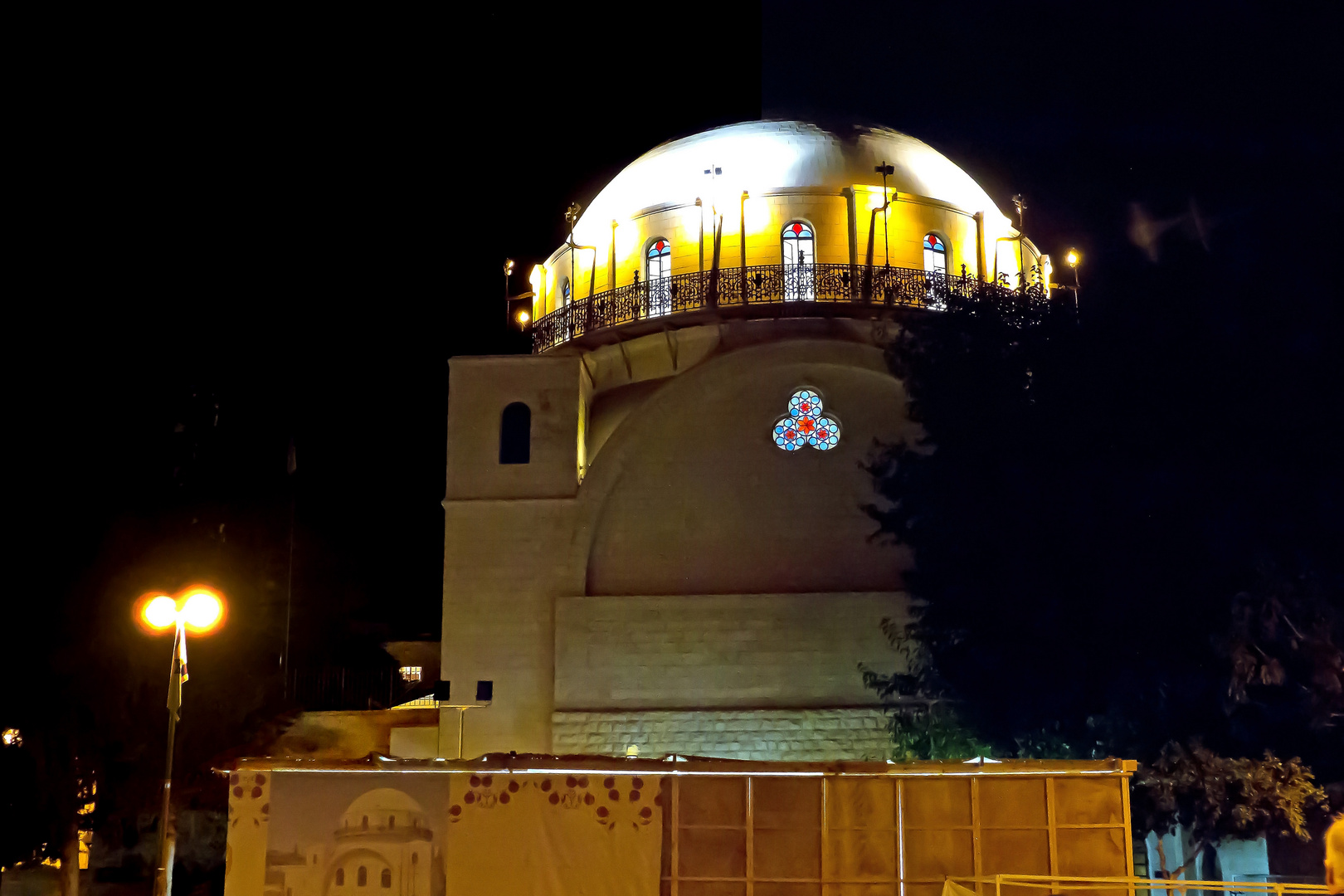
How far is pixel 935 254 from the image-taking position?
2283 cm

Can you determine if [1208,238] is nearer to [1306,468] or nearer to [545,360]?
[1306,468]

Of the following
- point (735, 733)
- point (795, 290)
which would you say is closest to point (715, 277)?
point (795, 290)

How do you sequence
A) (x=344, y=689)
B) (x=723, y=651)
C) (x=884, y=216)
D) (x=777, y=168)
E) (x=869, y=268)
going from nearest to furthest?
(x=723, y=651), (x=869, y=268), (x=884, y=216), (x=777, y=168), (x=344, y=689)

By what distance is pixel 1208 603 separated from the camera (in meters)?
14.1

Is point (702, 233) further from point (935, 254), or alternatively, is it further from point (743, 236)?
point (935, 254)

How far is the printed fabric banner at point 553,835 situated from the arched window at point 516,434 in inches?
400

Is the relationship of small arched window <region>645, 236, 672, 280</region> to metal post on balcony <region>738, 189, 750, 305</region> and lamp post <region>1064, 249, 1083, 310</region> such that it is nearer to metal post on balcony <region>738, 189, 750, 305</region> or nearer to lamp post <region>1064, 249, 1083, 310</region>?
metal post on balcony <region>738, 189, 750, 305</region>

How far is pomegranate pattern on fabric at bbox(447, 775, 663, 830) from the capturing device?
436 inches

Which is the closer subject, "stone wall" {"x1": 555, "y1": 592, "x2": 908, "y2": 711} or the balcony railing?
"stone wall" {"x1": 555, "y1": 592, "x2": 908, "y2": 711}

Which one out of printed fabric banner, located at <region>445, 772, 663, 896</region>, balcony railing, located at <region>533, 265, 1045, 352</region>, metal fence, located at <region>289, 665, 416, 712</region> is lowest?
printed fabric banner, located at <region>445, 772, 663, 896</region>

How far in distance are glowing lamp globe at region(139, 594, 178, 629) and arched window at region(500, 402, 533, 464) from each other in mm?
10702

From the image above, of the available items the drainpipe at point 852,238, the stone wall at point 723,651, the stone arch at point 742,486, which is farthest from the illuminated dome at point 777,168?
the stone wall at point 723,651

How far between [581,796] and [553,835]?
0.39 metres

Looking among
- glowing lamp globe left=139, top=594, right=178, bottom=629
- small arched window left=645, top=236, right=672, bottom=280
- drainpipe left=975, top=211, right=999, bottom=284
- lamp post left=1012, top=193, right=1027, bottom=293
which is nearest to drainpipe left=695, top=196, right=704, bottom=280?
small arched window left=645, top=236, right=672, bottom=280
